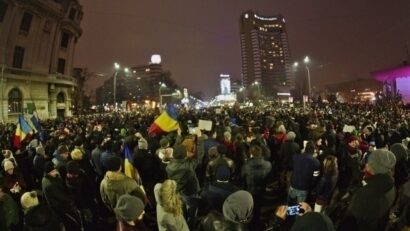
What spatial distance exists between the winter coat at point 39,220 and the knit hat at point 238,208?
7.56ft

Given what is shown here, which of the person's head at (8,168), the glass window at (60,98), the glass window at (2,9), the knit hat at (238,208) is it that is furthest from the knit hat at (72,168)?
the glass window at (60,98)

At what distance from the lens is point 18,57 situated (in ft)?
140

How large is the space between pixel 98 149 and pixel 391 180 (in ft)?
24.5

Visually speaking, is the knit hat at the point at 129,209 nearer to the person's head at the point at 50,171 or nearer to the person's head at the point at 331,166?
the person's head at the point at 50,171

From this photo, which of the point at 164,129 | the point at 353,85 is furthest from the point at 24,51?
the point at 353,85

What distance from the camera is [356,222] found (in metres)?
4.39

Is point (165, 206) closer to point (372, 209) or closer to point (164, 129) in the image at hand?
point (372, 209)

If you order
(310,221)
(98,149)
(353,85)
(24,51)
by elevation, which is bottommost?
(310,221)

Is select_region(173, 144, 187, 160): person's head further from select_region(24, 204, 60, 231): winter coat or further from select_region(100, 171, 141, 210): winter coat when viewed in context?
select_region(24, 204, 60, 231): winter coat

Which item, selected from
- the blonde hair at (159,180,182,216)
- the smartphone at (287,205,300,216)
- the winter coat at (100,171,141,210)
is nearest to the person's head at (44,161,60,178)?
the winter coat at (100,171,141,210)

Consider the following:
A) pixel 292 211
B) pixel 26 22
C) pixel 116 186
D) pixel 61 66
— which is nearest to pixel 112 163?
pixel 116 186

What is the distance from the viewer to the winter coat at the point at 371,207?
4359 mm

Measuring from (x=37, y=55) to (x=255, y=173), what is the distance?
44.8 metres

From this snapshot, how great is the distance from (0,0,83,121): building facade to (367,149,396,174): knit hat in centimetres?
3637
